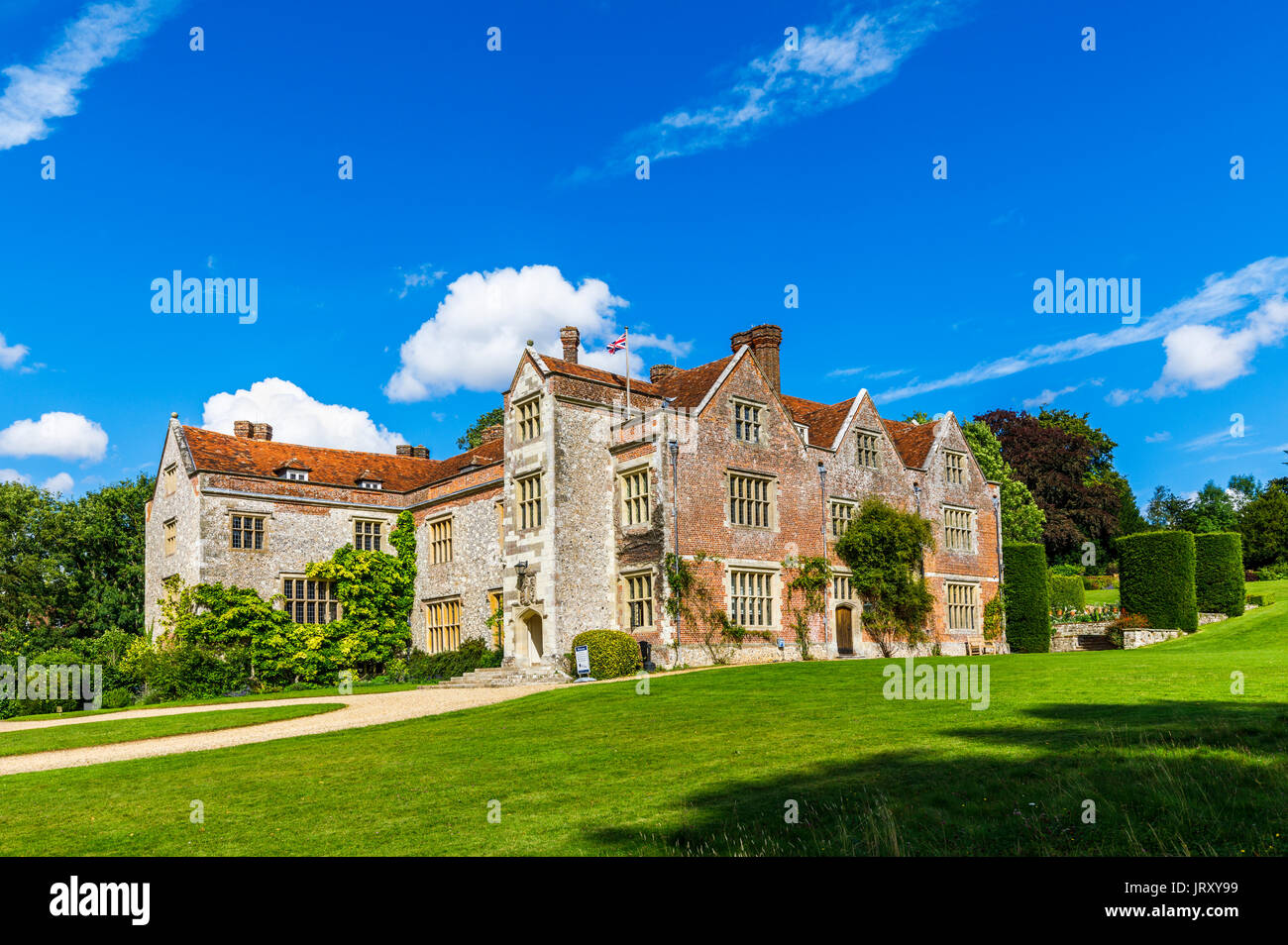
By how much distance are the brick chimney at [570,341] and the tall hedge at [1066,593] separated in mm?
34248

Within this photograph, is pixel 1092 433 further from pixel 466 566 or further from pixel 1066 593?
pixel 466 566

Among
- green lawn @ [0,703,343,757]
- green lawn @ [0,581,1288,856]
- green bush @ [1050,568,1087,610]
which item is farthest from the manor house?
green bush @ [1050,568,1087,610]

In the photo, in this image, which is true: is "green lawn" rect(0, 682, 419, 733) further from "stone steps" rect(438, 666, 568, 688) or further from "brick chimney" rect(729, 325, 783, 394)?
"brick chimney" rect(729, 325, 783, 394)

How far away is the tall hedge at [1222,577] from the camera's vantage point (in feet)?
123

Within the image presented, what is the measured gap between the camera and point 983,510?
40.8 metres

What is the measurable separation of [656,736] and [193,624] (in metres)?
24.3

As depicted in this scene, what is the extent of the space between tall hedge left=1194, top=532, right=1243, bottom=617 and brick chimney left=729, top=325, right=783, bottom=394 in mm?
19615

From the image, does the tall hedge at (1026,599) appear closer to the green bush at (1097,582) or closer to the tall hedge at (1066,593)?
the tall hedge at (1066,593)

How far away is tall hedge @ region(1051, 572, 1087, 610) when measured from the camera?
52812 mm

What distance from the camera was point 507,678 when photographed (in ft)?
92.8
